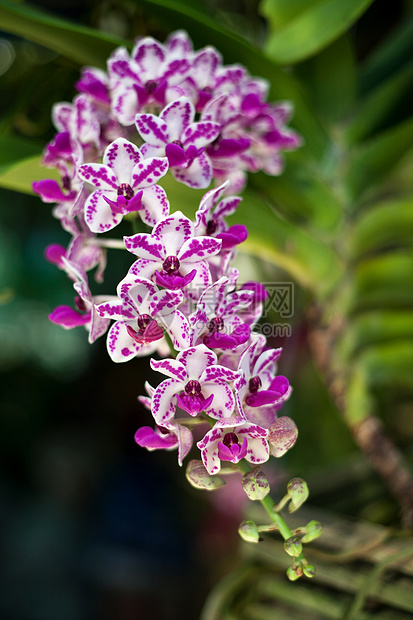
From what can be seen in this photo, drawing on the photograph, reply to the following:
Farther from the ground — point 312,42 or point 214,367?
point 312,42

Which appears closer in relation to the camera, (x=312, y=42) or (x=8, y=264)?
(x=312, y=42)

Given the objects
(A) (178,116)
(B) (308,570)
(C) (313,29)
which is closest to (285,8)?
(C) (313,29)

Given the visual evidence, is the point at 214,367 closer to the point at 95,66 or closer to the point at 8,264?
the point at 95,66

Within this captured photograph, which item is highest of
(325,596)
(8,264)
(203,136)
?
(8,264)

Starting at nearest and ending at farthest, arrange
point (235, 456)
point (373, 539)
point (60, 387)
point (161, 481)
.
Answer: point (235, 456), point (373, 539), point (60, 387), point (161, 481)

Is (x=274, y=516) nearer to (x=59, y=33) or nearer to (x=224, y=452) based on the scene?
(x=224, y=452)

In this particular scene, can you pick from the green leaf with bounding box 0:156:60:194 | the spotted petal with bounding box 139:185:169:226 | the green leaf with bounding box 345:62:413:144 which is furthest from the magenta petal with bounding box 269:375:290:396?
the green leaf with bounding box 345:62:413:144

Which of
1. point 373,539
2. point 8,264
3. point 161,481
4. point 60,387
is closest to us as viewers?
point 373,539

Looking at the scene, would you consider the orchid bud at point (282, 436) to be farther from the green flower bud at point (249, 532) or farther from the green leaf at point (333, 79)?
the green leaf at point (333, 79)

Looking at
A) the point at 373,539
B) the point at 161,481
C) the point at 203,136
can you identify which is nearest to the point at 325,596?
the point at 373,539
